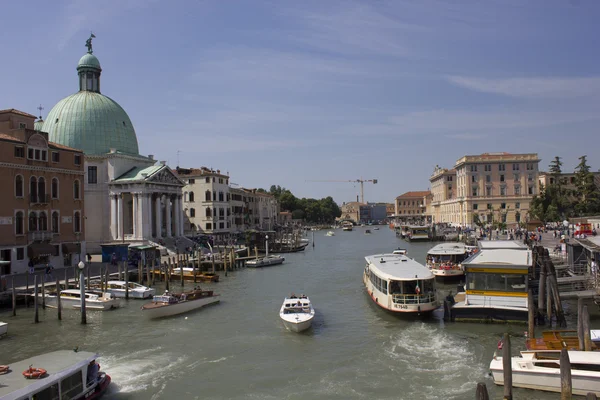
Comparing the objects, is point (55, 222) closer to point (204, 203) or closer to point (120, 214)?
point (120, 214)

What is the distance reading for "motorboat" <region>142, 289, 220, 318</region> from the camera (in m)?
26.8

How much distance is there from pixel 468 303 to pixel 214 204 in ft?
180

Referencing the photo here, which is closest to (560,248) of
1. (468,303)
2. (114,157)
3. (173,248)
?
(468,303)

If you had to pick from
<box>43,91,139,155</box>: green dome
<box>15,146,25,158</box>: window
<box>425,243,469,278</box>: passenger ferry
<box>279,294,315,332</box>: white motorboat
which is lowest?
<box>279,294,315,332</box>: white motorboat

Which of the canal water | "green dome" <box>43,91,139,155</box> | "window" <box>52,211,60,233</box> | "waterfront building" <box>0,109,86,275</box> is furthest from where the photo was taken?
"green dome" <box>43,91,139,155</box>

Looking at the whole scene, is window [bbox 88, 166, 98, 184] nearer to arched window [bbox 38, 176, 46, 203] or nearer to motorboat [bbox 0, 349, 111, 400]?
arched window [bbox 38, 176, 46, 203]

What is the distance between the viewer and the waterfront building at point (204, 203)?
7419cm

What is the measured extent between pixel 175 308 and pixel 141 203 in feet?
103

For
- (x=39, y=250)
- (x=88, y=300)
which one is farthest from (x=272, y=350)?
(x=39, y=250)

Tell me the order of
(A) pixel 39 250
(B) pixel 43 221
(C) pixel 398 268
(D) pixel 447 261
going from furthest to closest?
(D) pixel 447 261 → (B) pixel 43 221 → (A) pixel 39 250 → (C) pixel 398 268

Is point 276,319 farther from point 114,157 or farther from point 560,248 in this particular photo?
point 114,157

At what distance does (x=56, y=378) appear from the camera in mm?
13617

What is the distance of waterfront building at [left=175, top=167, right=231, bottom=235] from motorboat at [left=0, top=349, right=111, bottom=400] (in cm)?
5864

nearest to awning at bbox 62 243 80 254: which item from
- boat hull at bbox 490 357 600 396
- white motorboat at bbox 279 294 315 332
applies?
white motorboat at bbox 279 294 315 332
